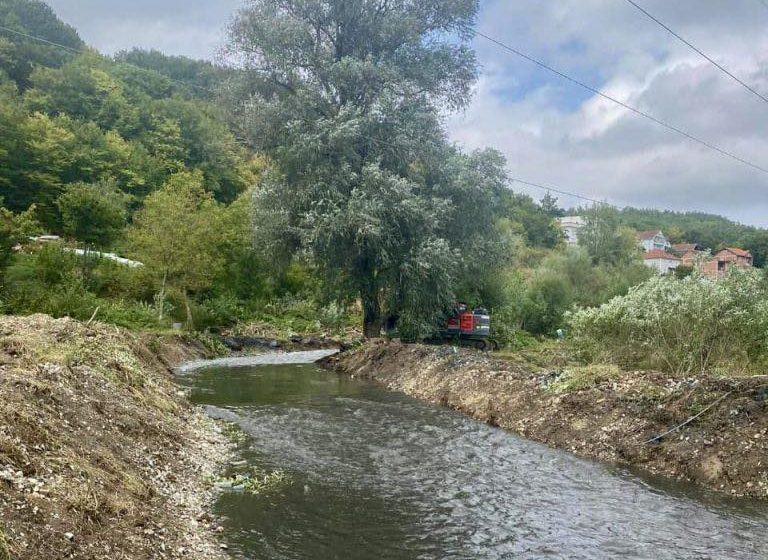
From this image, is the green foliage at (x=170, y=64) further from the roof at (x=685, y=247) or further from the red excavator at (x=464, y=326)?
the roof at (x=685, y=247)

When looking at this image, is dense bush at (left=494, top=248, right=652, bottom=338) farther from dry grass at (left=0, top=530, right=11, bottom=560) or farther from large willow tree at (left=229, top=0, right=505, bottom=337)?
dry grass at (left=0, top=530, right=11, bottom=560)

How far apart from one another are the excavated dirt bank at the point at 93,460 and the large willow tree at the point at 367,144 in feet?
39.2

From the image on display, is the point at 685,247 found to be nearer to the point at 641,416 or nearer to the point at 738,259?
the point at 738,259

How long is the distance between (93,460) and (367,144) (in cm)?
1918

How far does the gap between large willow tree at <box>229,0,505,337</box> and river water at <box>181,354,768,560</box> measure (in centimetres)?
1057

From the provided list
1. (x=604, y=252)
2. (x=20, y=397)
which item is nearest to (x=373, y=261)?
(x=20, y=397)

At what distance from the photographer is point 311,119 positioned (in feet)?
80.2

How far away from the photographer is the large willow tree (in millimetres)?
23219

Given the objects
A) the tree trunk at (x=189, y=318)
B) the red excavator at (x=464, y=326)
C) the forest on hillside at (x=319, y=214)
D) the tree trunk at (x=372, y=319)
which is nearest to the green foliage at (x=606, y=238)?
the forest on hillside at (x=319, y=214)

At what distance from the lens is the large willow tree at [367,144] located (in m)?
23.2

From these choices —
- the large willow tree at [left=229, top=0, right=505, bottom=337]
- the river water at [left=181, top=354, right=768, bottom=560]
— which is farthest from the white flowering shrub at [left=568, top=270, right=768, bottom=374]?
the large willow tree at [left=229, top=0, right=505, bottom=337]

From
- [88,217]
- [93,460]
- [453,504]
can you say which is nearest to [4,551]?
[93,460]

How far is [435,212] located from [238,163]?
57096mm

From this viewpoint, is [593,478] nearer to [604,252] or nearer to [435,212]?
[435,212]
